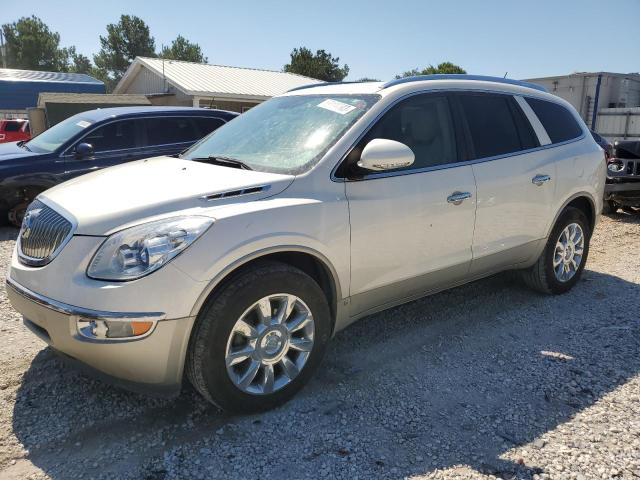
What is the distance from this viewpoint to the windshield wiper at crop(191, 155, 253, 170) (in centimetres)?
329

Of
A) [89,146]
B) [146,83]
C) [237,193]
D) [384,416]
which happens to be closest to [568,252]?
[384,416]

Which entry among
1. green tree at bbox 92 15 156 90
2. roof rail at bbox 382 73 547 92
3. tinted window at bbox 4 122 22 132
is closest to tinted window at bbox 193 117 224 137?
roof rail at bbox 382 73 547 92

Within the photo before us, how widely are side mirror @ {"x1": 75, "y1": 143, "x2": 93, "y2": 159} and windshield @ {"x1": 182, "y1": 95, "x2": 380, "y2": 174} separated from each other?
3.89 meters

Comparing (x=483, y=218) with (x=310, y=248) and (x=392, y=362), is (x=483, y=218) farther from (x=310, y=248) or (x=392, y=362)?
(x=310, y=248)

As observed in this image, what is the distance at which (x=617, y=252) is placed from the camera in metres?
6.68

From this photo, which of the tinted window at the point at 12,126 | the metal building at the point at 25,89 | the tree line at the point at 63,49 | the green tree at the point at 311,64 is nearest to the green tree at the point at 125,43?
the tree line at the point at 63,49

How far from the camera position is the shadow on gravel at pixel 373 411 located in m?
2.58

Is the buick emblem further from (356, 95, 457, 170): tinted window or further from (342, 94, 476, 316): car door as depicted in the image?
(356, 95, 457, 170): tinted window

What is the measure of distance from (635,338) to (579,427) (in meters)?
1.56

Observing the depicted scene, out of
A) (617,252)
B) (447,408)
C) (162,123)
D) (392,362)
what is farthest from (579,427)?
(162,123)

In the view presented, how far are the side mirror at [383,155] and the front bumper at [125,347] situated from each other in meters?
1.35

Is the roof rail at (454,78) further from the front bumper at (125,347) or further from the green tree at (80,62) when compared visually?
the green tree at (80,62)

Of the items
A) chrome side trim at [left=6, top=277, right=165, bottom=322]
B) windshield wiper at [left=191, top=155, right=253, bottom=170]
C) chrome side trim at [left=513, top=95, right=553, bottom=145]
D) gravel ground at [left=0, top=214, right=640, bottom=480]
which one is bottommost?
gravel ground at [left=0, top=214, right=640, bottom=480]

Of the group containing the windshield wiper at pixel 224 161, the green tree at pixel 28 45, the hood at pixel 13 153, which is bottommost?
the hood at pixel 13 153
